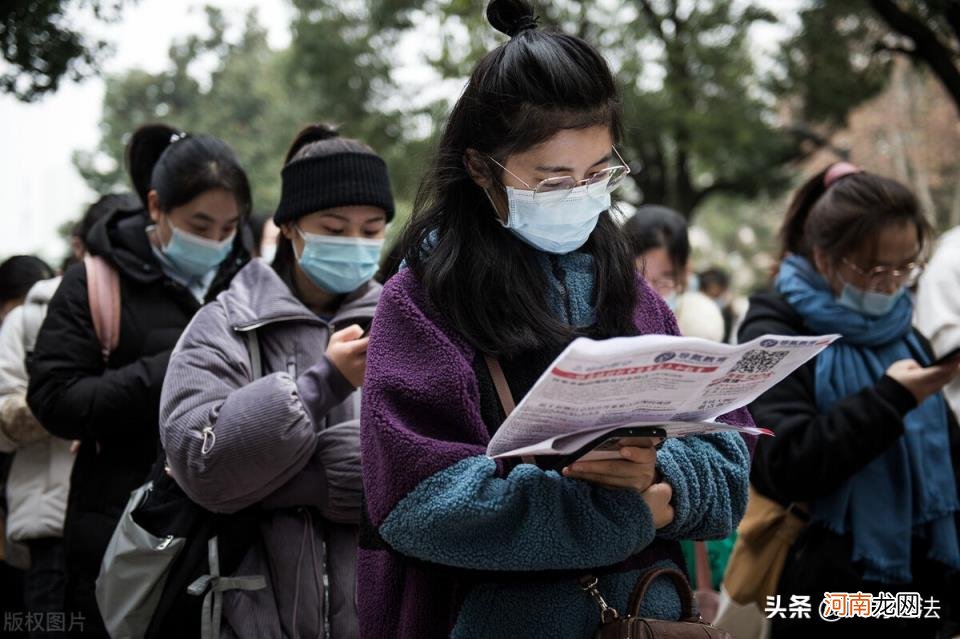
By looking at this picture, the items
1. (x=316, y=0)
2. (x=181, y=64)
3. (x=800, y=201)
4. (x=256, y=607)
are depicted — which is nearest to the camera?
(x=256, y=607)

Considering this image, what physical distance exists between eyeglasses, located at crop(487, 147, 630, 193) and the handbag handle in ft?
2.55

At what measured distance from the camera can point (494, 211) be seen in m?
A: 2.10

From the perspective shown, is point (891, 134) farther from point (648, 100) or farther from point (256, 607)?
point (256, 607)

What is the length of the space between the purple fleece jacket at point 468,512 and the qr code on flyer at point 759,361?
0.30m

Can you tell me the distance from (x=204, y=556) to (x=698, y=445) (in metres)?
1.36

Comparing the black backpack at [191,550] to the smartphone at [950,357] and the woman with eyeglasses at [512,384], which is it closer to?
the woman with eyeglasses at [512,384]

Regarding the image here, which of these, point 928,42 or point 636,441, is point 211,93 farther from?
point 636,441

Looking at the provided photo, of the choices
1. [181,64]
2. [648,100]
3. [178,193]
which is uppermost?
[178,193]

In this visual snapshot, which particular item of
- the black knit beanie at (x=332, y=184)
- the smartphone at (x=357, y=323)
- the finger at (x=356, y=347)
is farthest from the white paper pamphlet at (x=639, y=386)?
the black knit beanie at (x=332, y=184)

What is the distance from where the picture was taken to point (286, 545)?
8.48 feet

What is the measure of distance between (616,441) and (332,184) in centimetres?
146

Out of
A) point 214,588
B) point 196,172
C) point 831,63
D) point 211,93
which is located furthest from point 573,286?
point 211,93

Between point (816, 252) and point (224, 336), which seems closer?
point (224, 336)

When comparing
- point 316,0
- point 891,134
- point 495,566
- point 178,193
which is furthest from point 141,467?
point 891,134
